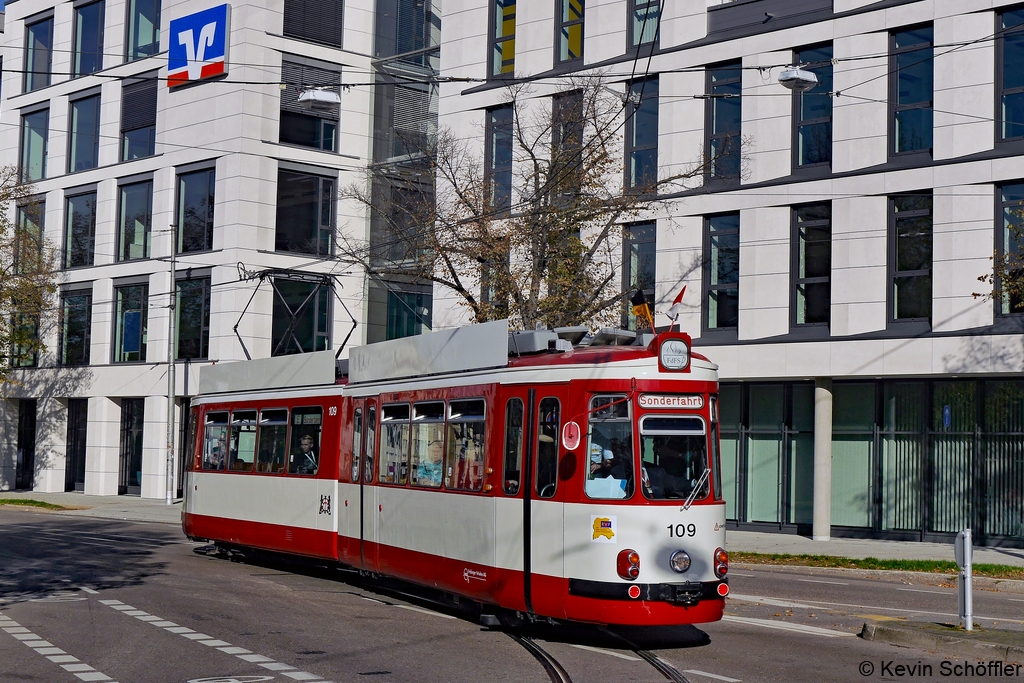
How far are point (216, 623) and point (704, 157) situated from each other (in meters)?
19.5

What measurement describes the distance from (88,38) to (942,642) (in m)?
44.3

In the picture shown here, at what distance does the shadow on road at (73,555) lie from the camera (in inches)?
661

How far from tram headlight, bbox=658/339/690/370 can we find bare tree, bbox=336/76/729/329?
481 inches

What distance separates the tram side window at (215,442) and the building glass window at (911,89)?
15.8 metres

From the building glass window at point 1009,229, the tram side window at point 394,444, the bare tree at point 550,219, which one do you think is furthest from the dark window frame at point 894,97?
the tram side window at point 394,444

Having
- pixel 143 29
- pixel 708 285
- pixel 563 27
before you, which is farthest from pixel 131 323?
pixel 708 285

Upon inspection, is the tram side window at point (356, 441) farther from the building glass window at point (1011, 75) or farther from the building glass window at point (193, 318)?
the building glass window at point (193, 318)

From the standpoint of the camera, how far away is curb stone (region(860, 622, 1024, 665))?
36.1 feet

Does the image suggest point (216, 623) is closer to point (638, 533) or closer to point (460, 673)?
point (460, 673)

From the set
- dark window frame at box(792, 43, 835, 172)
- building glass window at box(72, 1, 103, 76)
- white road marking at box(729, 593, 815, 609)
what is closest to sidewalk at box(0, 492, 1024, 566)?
white road marking at box(729, 593, 815, 609)

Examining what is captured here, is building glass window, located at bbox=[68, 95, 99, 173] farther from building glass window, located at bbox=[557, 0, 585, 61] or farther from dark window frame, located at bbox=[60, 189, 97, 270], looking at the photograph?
building glass window, located at bbox=[557, 0, 585, 61]

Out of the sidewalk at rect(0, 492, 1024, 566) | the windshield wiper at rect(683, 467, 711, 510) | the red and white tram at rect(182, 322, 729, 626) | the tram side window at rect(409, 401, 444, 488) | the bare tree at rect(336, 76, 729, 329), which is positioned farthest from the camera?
the bare tree at rect(336, 76, 729, 329)

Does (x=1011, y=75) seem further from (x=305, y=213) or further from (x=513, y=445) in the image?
(x=305, y=213)

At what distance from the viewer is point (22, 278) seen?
43500 millimetres
